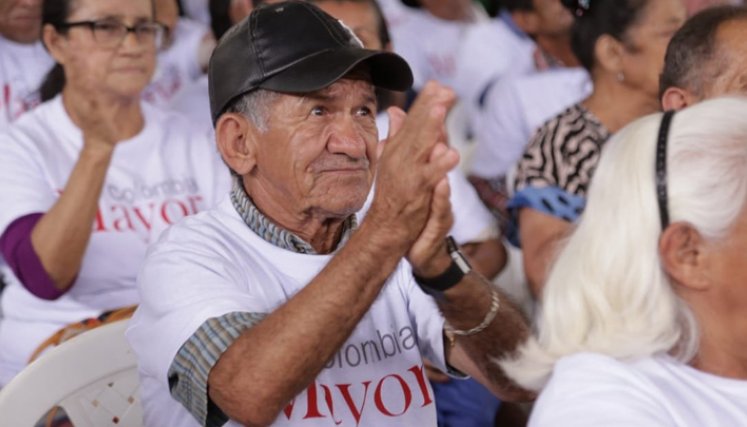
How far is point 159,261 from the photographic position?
5.74ft

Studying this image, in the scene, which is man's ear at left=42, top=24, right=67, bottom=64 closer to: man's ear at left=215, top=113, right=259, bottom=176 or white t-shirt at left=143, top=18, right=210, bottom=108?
white t-shirt at left=143, top=18, right=210, bottom=108

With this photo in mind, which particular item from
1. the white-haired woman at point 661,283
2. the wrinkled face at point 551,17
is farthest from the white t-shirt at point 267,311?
the wrinkled face at point 551,17

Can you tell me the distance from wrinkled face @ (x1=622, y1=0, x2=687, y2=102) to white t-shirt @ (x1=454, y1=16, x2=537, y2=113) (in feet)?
5.90

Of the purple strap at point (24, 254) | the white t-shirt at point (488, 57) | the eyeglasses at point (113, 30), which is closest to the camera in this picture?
the purple strap at point (24, 254)

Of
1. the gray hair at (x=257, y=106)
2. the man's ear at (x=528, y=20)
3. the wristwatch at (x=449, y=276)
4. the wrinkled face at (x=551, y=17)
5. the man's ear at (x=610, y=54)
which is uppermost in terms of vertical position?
the gray hair at (x=257, y=106)

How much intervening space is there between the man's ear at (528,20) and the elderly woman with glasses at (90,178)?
1.49 metres

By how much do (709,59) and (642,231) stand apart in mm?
1015

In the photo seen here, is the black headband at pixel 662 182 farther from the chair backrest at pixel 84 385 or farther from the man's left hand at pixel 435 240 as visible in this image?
the chair backrest at pixel 84 385

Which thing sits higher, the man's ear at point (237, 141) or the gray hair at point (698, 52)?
the man's ear at point (237, 141)

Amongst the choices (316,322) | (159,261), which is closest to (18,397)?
(159,261)

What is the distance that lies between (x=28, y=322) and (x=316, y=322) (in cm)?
137

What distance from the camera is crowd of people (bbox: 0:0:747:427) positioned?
4.68ft

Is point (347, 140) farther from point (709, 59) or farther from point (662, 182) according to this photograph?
point (709, 59)

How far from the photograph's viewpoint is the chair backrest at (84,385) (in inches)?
76.4
